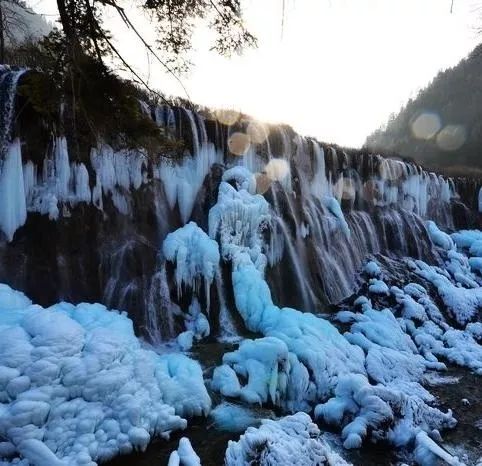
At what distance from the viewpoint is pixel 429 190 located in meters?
21.5

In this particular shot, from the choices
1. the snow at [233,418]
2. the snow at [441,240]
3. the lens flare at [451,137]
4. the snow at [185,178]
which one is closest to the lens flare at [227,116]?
the snow at [185,178]

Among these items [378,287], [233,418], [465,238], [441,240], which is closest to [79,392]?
[233,418]

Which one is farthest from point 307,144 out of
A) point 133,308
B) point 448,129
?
point 448,129

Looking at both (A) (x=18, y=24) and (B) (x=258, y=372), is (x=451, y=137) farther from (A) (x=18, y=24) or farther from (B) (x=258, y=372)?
(B) (x=258, y=372)

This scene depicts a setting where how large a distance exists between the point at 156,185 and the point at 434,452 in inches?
278

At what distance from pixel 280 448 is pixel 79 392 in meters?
2.31

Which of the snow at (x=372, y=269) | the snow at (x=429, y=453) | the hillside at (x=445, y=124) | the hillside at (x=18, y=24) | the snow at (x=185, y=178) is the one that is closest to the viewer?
the snow at (x=429, y=453)

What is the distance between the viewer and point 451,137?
5378 centimetres

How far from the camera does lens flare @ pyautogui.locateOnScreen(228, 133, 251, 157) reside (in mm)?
11320

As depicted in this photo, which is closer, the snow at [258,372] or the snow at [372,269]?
the snow at [258,372]

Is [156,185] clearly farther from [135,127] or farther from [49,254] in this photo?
[135,127]

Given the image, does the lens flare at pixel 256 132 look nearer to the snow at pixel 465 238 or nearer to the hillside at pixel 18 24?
the hillside at pixel 18 24

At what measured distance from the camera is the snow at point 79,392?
14.4 ft

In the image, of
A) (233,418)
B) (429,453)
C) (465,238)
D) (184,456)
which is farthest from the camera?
(465,238)
